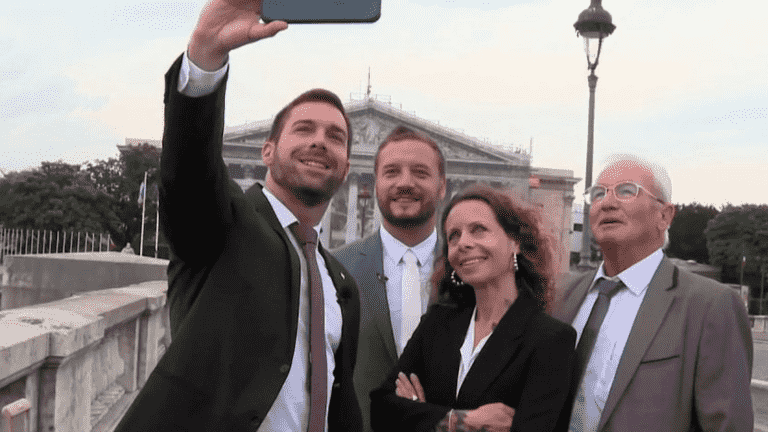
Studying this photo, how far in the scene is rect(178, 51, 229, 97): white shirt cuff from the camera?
1.78 metres

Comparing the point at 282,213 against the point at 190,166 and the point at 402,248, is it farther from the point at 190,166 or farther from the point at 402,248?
the point at 402,248

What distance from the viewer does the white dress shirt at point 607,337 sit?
2.52 meters

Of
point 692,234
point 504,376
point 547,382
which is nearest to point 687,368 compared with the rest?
point 547,382

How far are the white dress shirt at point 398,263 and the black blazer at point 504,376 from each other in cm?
64

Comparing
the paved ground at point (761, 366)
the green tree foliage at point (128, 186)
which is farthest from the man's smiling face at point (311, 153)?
the green tree foliage at point (128, 186)

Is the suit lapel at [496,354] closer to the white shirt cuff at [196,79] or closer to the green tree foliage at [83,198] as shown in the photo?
the white shirt cuff at [196,79]

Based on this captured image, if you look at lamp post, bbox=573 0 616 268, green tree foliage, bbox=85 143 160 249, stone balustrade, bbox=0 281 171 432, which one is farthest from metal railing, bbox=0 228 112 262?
lamp post, bbox=573 0 616 268

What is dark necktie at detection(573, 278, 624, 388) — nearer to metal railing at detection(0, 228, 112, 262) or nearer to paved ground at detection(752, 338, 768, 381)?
metal railing at detection(0, 228, 112, 262)

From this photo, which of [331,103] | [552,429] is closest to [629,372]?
[552,429]

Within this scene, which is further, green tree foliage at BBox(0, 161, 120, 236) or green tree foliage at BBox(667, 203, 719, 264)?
green tree foliage at BBox(667, 203, 719, 264)

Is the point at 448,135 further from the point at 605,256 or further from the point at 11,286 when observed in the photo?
the point at 605,256

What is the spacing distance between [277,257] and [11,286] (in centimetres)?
727

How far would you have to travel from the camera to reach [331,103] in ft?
7.87

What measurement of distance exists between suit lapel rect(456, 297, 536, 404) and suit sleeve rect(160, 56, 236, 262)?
0.98 metres
